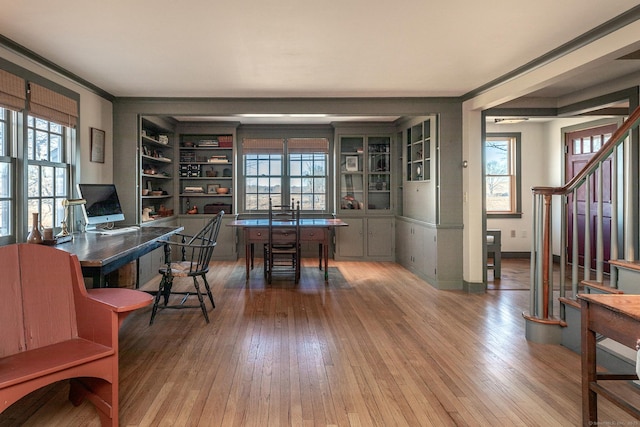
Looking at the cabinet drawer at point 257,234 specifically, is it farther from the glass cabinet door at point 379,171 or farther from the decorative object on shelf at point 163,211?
the glass cabinet door at point 379,171

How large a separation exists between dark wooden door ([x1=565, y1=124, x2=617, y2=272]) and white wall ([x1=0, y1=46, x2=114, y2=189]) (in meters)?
6.42

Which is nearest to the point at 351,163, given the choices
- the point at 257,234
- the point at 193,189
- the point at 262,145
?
the point at 262,145

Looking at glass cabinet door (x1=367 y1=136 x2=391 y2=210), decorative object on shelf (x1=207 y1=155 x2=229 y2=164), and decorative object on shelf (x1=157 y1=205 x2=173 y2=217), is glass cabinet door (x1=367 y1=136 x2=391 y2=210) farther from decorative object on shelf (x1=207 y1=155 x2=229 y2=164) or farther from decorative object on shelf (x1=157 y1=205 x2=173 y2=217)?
decorative object on shelf (x1=157 y1=205 x2=173 y2=217)

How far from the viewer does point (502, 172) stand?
7.38 meters

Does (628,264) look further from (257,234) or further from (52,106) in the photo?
(52,106)

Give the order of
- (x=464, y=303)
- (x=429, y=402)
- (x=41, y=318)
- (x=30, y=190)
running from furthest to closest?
(x=464, y=303)
(x=30, y=190)
(x=429, y=402)
(x=41, y=318)

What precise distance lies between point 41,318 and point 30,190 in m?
2.03

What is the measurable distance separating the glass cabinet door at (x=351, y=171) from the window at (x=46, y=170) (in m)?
4.46

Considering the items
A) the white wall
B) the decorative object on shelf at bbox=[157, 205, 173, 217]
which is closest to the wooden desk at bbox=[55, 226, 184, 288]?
the white wall

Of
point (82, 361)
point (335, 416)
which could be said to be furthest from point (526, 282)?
point (82, 361)

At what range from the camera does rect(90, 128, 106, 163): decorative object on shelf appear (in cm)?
455

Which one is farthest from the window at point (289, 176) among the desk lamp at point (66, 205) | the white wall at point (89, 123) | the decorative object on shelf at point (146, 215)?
the desk lamp at point (66, 205)

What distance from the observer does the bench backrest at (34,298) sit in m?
2.03

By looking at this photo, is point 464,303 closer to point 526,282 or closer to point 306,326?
point 526,282
